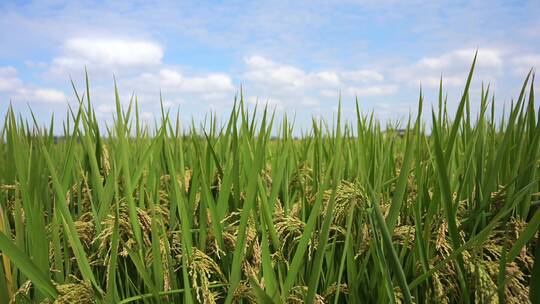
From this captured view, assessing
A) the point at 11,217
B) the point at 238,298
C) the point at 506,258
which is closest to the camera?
the point at 506,258

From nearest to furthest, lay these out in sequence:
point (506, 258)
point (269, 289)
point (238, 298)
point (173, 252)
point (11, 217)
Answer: point (506, 258), point (269, 289), point (238, 298), point (173, 252), point (11, 217)

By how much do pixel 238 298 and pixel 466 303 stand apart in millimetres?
647

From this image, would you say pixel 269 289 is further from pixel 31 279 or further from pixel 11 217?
pixel 11 217

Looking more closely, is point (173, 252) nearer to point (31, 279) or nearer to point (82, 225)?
point (82, 225)

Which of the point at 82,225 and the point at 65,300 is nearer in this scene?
the point at 65,300

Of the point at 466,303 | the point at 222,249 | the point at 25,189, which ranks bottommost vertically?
the point at 466,303

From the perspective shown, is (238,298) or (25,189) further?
(25,189)

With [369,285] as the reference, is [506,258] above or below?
above

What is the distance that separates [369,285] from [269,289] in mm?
378

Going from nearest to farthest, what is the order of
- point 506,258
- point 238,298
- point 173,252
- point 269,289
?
point 506,258 → point 269,289 → point 238,298 → point 173,252

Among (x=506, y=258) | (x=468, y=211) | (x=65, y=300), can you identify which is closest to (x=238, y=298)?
(x=65, y=300)

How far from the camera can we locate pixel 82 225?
4.87 feet

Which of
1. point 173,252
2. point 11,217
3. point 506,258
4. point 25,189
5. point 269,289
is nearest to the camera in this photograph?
point 506,258

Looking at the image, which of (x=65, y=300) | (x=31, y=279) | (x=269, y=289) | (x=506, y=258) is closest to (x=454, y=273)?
(x=506, y=258)
